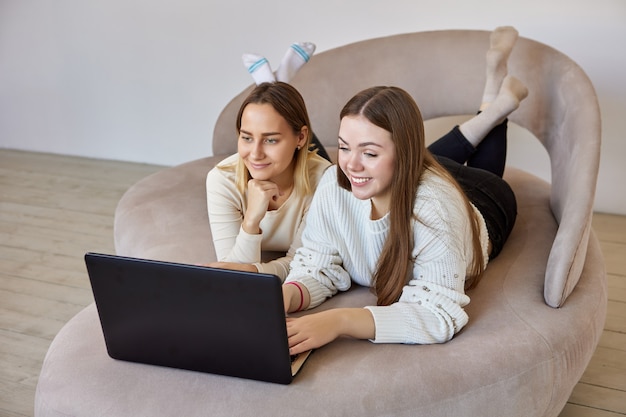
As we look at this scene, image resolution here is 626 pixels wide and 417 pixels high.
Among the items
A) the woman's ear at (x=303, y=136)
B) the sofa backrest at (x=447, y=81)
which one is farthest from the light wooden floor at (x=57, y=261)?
the woman's ear at (x=303, y=136)

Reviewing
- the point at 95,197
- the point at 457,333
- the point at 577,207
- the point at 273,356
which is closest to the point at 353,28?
the point at 95,197

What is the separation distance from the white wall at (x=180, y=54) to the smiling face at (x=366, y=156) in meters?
1.57

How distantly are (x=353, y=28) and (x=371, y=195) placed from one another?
1.71m

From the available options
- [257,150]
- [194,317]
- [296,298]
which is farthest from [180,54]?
[194,317]

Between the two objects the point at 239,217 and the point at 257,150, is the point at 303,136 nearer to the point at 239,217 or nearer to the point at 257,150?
the point at 257,150

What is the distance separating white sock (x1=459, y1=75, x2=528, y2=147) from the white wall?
0.69m

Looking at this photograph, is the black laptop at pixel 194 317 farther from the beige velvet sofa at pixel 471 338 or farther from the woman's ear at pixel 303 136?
the woman's ear at pixel 303 136

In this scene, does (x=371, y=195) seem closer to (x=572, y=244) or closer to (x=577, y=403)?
(x=572, y=244)

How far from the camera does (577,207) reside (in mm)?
1747

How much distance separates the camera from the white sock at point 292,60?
2.34 m

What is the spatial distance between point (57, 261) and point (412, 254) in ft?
5.30

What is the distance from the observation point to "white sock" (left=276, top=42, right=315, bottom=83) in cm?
234

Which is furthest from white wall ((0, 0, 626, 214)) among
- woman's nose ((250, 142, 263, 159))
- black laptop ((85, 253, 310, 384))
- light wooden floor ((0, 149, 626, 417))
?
black laptop ((85, 253, 310, 384))

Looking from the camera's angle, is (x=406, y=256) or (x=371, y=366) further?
(x=406, y=256)
